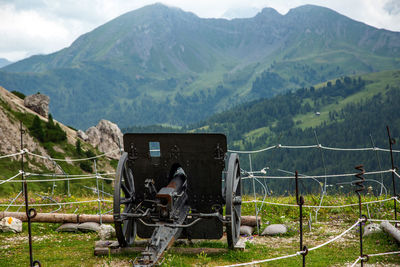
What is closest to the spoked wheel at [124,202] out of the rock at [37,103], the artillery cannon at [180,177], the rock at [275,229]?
the artillery cannon at [180,177]

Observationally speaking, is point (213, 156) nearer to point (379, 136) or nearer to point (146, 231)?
point (146, 231)

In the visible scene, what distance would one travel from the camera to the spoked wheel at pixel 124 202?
7914 mm

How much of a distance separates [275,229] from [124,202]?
12.0 feet

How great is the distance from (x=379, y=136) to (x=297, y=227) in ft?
553

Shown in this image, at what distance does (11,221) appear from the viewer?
10578mm

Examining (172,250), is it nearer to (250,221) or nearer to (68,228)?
(250,221)

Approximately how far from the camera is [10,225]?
10.5 m

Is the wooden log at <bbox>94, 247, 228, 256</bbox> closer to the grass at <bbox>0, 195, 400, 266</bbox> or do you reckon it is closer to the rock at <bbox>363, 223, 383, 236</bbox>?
the grass at <bbox>0, 195, 400, 266</bbox>

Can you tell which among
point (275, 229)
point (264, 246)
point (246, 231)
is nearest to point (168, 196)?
point (264, 246)

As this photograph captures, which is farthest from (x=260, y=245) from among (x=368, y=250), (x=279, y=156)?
(x=279, y=156)

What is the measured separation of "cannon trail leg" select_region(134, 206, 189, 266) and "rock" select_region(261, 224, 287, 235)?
2.78m

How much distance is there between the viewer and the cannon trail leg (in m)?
6.31

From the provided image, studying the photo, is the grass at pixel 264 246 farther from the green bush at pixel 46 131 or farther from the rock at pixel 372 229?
the green bush at pixel 46 131

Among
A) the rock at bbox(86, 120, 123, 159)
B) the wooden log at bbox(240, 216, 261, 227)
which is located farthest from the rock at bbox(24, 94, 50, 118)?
the wooden log at bbox(240, 216, 261, 227)
